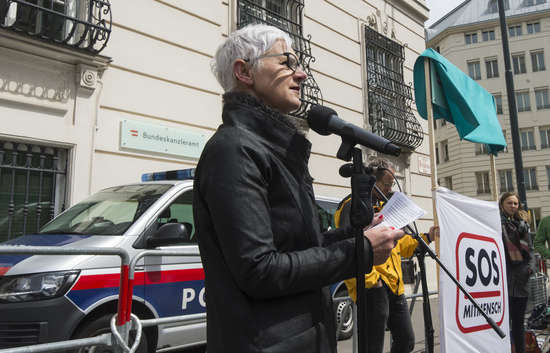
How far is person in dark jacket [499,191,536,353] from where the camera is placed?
4.88 metres

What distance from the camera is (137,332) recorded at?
9.39ft

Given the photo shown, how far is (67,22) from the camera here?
670cm

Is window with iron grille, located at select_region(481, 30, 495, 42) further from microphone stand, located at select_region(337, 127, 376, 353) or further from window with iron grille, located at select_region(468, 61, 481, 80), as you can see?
microphone stand, located at select_region(337, 127, 376, 353)

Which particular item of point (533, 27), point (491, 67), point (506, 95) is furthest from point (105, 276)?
point (533, 27)

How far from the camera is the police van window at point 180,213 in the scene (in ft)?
14.4

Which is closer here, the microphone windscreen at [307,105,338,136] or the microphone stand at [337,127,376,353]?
the microphone stand at [337,127,376,353]

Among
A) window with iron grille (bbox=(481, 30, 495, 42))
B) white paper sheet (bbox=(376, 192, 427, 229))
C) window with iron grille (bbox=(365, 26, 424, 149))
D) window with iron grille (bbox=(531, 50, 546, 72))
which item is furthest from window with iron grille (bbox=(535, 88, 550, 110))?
white paper sheet (bbox=(376, 192, 427, 229))

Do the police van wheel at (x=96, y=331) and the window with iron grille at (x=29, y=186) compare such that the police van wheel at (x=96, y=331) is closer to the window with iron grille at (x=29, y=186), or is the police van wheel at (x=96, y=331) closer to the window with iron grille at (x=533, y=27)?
the window with iron grille at (x=29, y=186)

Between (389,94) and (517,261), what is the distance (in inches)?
337

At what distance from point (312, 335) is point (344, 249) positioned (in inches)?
11.0

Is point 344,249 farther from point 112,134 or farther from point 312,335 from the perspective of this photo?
point 112,134

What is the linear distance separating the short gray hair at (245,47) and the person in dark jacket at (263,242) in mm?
128

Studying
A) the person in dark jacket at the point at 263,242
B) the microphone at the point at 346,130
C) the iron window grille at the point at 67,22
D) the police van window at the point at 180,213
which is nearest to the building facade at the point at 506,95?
the iron window grille at the point at 67,22

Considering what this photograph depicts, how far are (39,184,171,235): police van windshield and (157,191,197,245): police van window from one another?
16 cm
